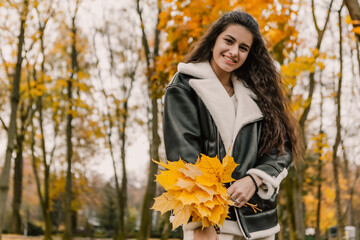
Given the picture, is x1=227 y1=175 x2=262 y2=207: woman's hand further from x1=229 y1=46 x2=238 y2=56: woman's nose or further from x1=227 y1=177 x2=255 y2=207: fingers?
x1=229 y1=46 x2=238 y2=56: woman's nose

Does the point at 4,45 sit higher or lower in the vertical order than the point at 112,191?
higher

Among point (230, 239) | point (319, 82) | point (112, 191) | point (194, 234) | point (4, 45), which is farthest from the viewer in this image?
point (112, 191)

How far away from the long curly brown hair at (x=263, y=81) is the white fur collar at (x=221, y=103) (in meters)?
0.11

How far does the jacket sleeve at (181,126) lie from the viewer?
200 cm

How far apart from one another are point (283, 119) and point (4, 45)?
36.8 ft

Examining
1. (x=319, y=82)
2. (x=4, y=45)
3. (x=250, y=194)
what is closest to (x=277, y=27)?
(x=250, y=194)

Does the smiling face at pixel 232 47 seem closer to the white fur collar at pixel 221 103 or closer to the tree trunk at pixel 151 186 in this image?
the white fur collar at pixel 221 103

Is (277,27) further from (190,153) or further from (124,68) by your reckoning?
(124,68)

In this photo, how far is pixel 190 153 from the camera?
198 cm

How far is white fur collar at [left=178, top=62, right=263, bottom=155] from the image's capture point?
2191 millimetres

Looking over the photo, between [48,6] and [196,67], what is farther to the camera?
[48,6]

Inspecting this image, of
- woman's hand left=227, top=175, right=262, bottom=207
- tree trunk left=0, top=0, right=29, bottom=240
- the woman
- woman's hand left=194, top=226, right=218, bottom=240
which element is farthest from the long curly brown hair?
tree trunk left=0, top=0, right=29, bottom=240

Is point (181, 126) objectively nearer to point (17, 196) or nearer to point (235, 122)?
point (235, 122)

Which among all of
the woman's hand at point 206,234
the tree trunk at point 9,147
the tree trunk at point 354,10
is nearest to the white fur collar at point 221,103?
the woman's hand at point 206,234
